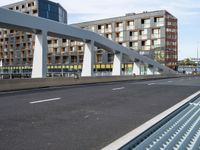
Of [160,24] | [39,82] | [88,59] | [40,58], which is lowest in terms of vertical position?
[39,82]

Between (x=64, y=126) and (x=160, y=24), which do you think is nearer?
(x=64, y=126)

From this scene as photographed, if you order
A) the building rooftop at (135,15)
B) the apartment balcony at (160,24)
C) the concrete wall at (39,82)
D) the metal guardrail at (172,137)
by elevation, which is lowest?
the metal guardrail at (172,137)

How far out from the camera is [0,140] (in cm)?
515

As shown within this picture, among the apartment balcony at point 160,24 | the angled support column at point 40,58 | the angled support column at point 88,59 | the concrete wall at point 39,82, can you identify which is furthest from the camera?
the apartment balcony at point 160,24

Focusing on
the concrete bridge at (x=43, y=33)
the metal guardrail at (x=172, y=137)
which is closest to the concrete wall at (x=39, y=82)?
the concrete bridge at (x=43, y=33)

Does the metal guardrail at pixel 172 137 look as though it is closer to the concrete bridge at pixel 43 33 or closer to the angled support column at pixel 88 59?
the concrete bridge at pixel 43 33

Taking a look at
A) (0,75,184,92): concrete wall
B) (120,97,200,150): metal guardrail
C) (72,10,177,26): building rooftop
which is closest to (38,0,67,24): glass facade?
(72,10,177,26): building rooftop

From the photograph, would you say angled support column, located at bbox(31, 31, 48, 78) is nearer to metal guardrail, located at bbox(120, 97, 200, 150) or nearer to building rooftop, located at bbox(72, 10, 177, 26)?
metal guardrail, located at bbox(120, 97, 200, 150)

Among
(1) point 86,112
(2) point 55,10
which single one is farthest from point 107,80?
(2) point 55,10

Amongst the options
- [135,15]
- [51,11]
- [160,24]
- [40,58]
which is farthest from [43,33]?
[51,11]

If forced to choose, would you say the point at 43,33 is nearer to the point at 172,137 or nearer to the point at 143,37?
the point at 172,137

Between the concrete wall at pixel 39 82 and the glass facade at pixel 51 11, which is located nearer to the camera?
the concrete wall at pixel 39 82

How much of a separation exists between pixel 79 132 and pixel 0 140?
5.28ft

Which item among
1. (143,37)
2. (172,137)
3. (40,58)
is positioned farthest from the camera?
(143,37)
